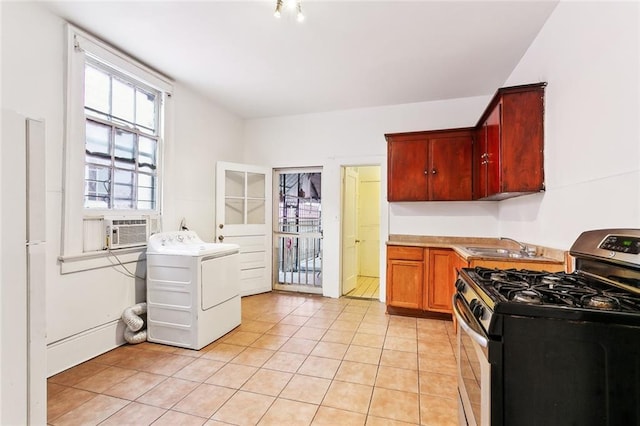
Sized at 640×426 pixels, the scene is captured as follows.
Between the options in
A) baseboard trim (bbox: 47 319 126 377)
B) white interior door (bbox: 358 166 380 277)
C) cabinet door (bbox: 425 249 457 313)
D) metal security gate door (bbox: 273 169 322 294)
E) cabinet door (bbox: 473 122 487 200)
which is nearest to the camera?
baseboard trim (bbox: 47 319 126 377)

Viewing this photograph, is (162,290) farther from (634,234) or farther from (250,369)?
(634,234)

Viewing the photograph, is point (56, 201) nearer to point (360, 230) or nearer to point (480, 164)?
point (480, 164)

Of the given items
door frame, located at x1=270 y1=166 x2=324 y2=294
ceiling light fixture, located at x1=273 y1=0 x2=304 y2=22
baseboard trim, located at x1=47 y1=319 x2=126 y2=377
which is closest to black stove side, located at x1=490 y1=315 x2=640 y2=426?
ceiling light fixture, located at x1=273 y1=0 x2=304 y2=22

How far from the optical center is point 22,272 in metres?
1.25

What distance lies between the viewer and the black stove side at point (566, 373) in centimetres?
92

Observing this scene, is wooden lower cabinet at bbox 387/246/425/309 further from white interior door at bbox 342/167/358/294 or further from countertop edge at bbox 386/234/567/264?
white interior door at bbox 342/167/358/294

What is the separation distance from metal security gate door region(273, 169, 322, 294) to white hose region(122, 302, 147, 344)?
2.22 m

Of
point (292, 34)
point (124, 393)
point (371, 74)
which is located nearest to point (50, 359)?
point (124, 393)

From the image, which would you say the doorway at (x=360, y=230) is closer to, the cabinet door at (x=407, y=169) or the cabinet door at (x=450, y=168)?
the cabinet door at (x=407, y=169)

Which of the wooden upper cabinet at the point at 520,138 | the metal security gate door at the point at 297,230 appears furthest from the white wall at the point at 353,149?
the wooden upper cabinet at the point at 520,138

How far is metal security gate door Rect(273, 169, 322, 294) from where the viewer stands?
476 cm

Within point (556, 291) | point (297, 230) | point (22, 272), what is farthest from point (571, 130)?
point (297, 230)

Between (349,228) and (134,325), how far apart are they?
10.2 ft

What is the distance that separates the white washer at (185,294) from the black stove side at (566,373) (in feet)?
7.91
